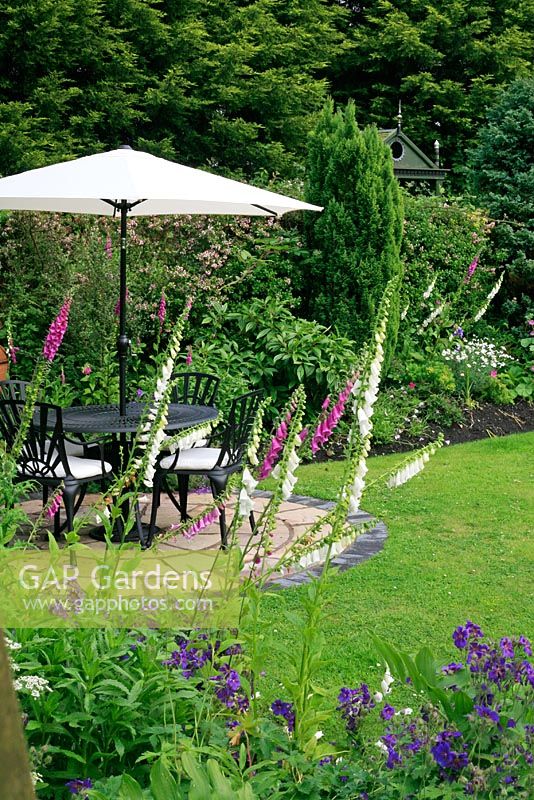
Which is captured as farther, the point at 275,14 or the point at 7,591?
the point at 275,14

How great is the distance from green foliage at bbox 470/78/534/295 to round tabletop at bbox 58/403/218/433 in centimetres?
602

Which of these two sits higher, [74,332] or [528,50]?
[528,50]

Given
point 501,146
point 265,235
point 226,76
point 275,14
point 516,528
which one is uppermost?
point 275,14

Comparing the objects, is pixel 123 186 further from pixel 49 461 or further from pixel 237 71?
pixel 237 71

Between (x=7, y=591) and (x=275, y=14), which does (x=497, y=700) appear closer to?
(x=7, y=591)

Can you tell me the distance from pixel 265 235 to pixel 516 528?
4311 millimetres

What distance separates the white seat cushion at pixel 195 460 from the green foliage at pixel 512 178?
20.8 feet

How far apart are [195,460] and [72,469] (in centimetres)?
70

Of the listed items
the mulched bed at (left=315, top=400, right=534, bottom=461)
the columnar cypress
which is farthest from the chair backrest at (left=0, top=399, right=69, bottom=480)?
the columnar cypress

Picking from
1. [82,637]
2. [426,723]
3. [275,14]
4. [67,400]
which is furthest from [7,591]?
[275,14]

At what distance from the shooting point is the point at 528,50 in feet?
61.0

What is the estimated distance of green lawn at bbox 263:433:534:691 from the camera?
420 centimetres

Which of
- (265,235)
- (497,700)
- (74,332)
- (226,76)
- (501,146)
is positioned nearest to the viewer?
(497,700)

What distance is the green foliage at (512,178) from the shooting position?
35.8 feet
